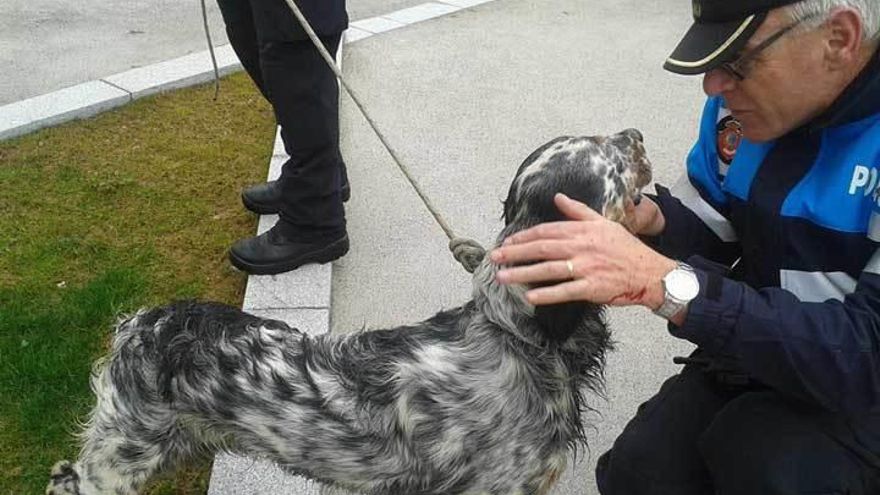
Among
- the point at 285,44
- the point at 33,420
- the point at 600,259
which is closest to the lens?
the point at 600,259

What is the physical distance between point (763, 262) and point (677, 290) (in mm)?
703

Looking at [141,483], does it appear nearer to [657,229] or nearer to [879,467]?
[657,229]

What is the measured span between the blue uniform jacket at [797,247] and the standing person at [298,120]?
1.81m

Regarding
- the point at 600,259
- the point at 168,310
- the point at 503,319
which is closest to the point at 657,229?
the point at 503,319

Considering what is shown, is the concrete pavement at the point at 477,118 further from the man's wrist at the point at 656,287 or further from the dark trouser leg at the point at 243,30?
the man's wrist at the point at 656,287

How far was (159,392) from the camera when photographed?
2553 millimetres

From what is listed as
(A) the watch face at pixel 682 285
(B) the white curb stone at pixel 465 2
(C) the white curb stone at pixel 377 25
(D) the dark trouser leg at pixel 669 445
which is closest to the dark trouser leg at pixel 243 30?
(D) the dark trouser leg at pixel 669 445

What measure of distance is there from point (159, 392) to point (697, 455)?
5.19 ft

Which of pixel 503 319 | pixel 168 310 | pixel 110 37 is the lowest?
pixel 110 37

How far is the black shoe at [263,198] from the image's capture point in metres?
4.68

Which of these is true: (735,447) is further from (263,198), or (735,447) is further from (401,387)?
(263,198)

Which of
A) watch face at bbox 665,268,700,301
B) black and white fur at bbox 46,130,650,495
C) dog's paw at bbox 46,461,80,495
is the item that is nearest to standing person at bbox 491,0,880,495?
watch face at bbox 665,268,700,301

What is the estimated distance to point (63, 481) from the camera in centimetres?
293

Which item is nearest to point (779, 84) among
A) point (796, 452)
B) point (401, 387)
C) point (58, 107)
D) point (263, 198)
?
point (796, 452)
